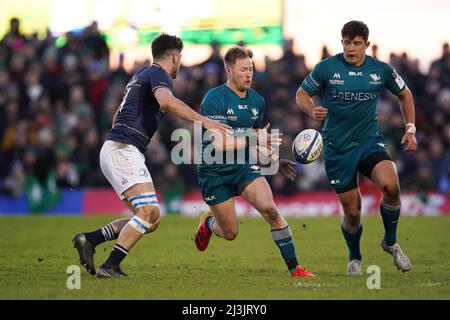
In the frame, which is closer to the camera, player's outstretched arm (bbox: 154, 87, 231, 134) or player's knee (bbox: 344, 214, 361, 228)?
player's outstretched arm (bbox: 154, 87, 231, 134)

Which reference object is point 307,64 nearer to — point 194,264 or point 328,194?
point 328,194

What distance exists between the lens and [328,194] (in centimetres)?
2314

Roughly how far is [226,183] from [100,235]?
159 cm

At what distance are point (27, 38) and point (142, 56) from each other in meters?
3.01

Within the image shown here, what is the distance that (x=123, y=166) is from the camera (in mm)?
11000

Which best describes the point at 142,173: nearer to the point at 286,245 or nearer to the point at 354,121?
the point at 286,245

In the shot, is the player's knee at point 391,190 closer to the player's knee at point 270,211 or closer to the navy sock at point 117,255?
the player's knee at point 270,211

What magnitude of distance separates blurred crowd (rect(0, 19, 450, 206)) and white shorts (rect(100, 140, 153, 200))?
11.7 metres

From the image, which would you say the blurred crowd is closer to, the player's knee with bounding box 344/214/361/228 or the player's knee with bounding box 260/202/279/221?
the player's knee with bounding box 344/214/361/228

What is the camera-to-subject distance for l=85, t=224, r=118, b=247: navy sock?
37.0 feet

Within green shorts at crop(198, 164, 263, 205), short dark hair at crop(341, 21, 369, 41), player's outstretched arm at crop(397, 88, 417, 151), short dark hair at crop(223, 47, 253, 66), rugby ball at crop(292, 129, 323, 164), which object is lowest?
green shorts at crop(198, 164, 263, 205)

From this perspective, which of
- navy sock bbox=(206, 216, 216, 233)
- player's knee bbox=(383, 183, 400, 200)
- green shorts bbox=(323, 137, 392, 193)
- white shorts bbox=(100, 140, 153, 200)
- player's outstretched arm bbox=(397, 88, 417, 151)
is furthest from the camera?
navy sock bbox=(206, 216, 216, 233)

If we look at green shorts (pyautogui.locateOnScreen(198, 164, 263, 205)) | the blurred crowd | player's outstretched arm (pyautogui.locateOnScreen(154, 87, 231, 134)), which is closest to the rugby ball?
green shorts (pyautogui.locateOnScreen(198, 164, 263, 205))

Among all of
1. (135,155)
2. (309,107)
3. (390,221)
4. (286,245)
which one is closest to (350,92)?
(309,107)
